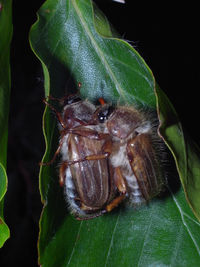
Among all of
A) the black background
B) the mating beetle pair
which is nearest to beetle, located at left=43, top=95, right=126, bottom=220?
the mating beetle pair

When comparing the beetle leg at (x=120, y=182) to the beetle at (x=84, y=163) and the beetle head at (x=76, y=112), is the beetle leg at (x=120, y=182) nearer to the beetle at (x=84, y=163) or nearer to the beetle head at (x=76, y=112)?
the beetle at (x=84, y=163)

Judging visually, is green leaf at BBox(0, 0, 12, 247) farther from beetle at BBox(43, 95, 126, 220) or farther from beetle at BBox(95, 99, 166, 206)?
beetle at BBox(95, 99, 166, 206)

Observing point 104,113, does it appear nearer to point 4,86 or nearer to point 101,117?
point 101,117

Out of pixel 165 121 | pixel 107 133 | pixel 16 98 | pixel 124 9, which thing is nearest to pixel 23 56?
pixel 16 98

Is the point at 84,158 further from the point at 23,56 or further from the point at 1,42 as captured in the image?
the point at 23,56

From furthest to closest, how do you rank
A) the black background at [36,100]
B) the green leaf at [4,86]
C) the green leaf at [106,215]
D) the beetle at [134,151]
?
the black background at [36,100] < the beetle at [134,151] < the green leaf at [106,215] < the green leaf at [4,86]

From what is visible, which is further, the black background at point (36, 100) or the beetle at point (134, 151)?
the black background at point (36, 100)

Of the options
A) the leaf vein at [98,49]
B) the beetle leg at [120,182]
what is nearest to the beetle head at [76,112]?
the leaf vein at [98,49]

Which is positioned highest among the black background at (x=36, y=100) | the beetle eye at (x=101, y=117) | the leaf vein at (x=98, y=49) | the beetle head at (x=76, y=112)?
the leaf vein at (x=98, y=49)
